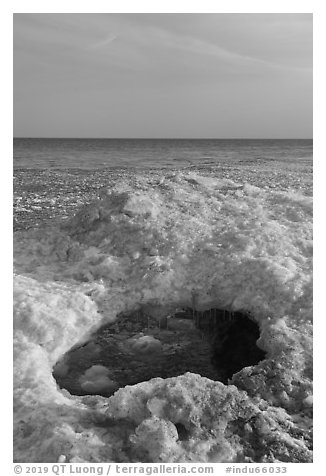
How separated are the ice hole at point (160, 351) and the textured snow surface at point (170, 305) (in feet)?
0.49

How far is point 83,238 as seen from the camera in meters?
9.97

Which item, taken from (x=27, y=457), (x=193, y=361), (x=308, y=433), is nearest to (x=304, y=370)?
(x=308, y=433)

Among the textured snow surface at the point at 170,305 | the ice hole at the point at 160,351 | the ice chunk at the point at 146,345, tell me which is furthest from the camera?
the ice chunk at the point at 146,345

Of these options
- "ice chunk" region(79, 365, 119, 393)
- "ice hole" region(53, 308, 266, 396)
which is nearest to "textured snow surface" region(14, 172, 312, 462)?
"ice chunk" region(79, 365, 119, 393)

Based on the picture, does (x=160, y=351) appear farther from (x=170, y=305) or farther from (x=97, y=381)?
(x=97, y=381)

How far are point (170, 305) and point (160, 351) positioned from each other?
844 mm

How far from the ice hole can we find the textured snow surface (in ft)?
0.49

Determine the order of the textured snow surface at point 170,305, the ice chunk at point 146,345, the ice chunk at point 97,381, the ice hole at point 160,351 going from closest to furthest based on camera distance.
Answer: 1. the textured snow surface at point 170,305
2. the ice chunk at point 97,381
3. the ice hole at point 160,351
4. the ice chunk at point 146,345

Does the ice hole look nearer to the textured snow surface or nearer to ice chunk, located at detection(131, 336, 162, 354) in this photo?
ice chunk, located at detection(131, 336, 162, 354)

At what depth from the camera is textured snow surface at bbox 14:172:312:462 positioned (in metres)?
5.19

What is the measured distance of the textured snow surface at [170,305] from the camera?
5191 millimetres

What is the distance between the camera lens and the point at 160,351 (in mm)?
7977

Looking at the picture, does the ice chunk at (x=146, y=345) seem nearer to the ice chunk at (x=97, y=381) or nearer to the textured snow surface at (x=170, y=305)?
the textured snow surface at (x=170, y=305)

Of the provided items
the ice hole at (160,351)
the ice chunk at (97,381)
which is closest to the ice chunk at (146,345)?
the ice hole at (160,351)
